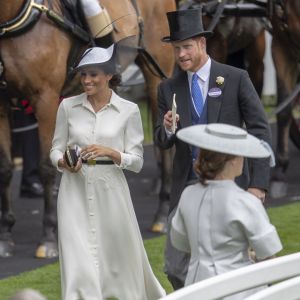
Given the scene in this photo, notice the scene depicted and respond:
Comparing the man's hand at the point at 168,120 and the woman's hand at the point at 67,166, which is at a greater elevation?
the man's hand at the point at 168,120

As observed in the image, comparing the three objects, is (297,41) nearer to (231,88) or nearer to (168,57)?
(168,57)

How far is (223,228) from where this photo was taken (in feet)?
18.9

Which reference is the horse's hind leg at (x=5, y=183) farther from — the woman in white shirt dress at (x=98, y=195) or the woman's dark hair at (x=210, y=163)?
the woman's dark hair at (x=210, y=163)

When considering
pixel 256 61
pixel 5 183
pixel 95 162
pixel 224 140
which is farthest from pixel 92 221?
pixel 256 61

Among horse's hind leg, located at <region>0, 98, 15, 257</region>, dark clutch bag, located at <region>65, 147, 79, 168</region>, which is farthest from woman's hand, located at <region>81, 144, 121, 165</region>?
horse's hind leg, located at <region>0, 98, 15, 257</region>

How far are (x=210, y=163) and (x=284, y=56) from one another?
6690 mm

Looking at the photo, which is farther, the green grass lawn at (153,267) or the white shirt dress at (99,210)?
the green grass lawn at (153,267)

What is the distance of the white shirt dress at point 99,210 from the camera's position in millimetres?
7762

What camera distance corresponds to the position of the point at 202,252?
230 inches

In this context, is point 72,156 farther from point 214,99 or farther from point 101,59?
point 214,99

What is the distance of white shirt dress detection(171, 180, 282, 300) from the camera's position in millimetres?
5711

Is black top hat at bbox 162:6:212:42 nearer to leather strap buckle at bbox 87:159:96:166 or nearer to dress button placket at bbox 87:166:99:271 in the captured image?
leather strap buckle at bbox 87:159:96:166

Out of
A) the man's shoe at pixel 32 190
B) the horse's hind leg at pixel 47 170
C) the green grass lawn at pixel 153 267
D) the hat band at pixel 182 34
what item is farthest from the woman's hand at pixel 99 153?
the man's shoe at pixel 32 190

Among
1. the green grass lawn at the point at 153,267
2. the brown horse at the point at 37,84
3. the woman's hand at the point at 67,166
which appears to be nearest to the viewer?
the woman's hand at the point at 67,166
